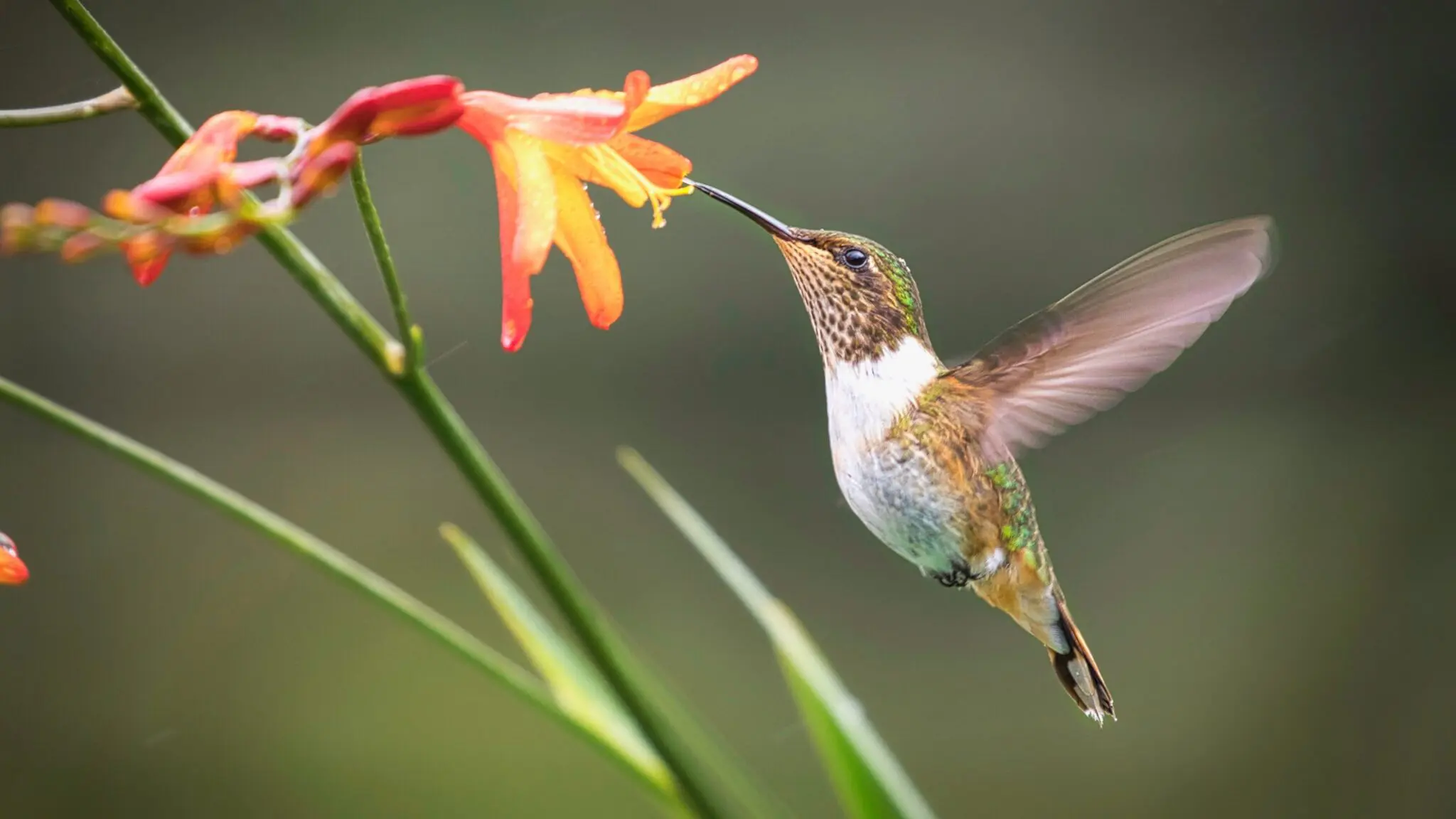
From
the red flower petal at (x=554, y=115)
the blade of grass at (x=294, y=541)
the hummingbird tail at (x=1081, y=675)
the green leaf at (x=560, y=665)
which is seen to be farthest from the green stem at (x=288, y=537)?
the hummingbird tail at (x=1081, y=675)

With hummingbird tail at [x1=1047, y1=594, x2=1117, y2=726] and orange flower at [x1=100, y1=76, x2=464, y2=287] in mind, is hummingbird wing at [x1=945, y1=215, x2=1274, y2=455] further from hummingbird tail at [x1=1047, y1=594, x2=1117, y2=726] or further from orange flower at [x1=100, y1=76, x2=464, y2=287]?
orange flower at [x1=100, y1=76, x2=464, y2=287]

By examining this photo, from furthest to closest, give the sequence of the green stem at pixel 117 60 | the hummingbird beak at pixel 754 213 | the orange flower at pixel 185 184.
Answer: the hummingbird beak at pixel 754 213, the green stem at pixel 117 60, the orange flower at pixel 185 184

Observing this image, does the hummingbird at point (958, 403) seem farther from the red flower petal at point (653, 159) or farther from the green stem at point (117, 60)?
the green stem at point (117, 60)

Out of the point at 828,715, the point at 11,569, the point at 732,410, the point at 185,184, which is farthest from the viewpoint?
the point at 732,410

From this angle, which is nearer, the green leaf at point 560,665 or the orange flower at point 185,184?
the orange flower at point 185,184

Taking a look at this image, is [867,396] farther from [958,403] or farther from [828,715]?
[828,715]

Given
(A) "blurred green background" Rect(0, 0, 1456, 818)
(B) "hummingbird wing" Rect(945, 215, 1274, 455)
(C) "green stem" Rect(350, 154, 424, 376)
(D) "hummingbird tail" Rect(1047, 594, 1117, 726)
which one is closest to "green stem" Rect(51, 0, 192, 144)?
(C) "green stem" Rect(350, 154, 424, 376)

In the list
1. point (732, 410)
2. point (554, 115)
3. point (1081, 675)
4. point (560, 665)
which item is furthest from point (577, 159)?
point (732, 410)
